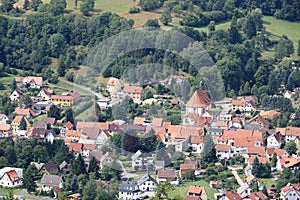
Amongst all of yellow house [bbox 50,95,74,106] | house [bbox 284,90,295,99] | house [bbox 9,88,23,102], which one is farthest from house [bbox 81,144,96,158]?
house [bbox 284,90,295,99]

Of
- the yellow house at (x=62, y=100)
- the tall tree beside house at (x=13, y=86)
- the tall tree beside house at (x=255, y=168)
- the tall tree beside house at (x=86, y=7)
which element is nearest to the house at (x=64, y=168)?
the tall tree beside house at (x=255, y=168)

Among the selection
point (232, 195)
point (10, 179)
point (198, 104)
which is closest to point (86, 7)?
point (198, 104)

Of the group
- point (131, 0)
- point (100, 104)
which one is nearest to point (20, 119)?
point (100, 104)

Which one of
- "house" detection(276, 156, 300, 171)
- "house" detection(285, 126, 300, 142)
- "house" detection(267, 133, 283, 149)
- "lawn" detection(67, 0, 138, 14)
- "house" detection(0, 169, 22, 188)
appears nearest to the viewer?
"house" detection(0, 169, 22, 188)

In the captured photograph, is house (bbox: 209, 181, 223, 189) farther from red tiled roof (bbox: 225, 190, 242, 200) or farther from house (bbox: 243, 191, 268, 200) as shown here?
house (bbox: 243, 191, 268, 200)

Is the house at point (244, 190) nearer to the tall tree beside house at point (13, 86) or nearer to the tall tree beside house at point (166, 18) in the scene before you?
the tall tree beside house at point (13, 86)
